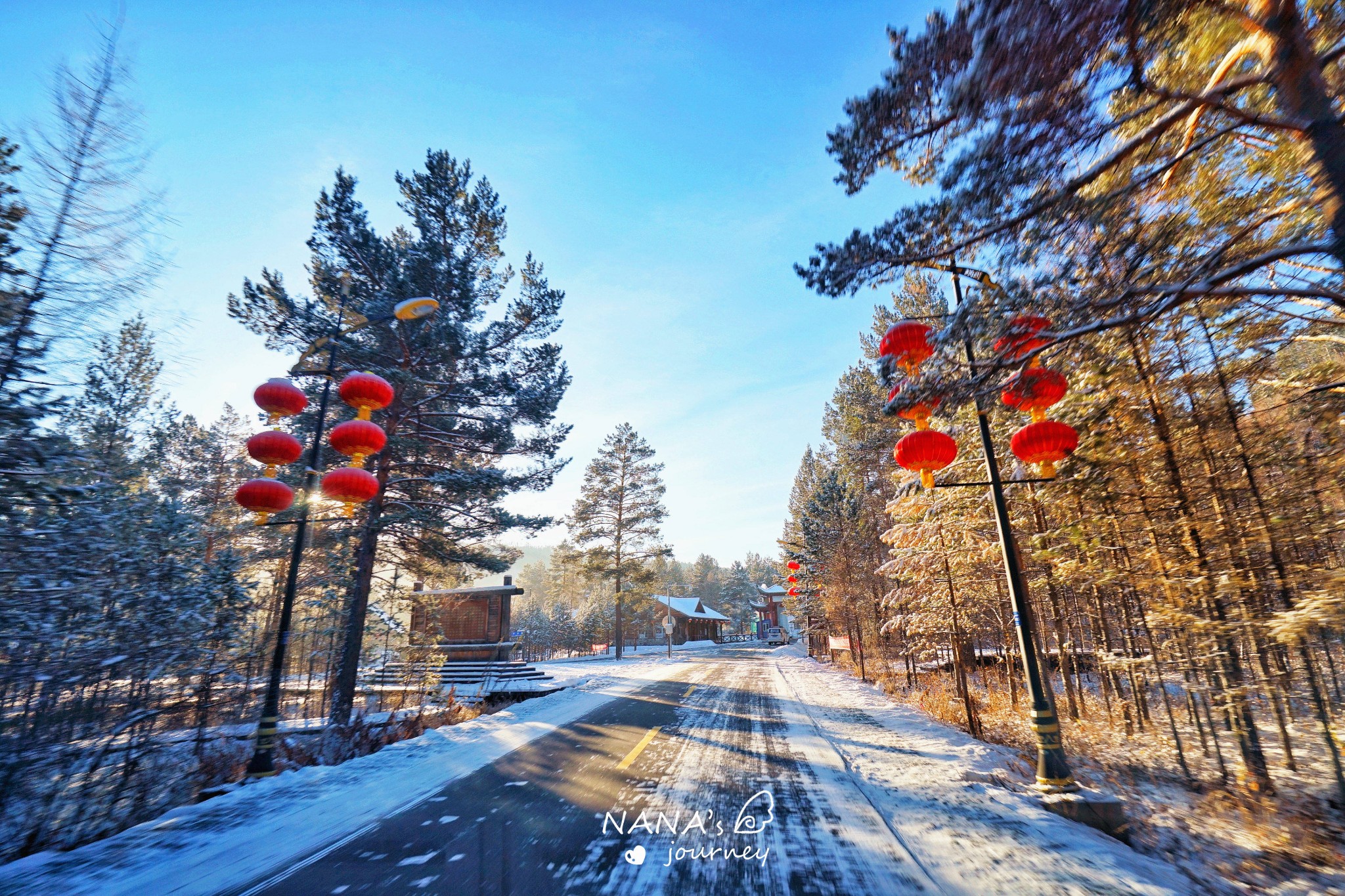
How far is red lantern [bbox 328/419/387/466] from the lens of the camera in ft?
20.8

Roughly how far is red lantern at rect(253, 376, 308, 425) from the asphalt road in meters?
5.24

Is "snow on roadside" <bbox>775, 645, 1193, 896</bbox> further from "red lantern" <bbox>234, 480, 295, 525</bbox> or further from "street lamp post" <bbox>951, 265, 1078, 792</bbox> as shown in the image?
"red lantern" <bbox>234, 480, 295, 525</bbox>

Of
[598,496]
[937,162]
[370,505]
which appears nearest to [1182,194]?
[937,162]

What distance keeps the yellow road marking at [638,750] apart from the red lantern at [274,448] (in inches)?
241

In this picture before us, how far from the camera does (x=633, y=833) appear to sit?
4684 millimetres

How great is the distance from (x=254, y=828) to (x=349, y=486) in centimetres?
364

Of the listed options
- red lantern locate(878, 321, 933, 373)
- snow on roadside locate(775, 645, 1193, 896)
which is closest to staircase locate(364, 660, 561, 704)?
snow on roadside locate(775, 645, 1193, 896)

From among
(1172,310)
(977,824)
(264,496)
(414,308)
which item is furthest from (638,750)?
(1172,310)

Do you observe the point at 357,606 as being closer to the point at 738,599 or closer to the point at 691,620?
the point at 691,620

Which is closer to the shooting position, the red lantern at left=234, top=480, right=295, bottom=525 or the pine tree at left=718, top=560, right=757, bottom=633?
the red lantern at left=234, top=480, right=295, bottom=525

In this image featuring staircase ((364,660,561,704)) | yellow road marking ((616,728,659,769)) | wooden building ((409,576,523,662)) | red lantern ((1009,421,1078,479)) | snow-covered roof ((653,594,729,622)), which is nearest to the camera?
red lantern ((1009,421,1078,479))

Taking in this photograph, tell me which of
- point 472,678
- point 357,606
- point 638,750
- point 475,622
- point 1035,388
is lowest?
point 472,678

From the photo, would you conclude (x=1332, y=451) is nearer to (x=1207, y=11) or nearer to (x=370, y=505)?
(x=1207, y=11)

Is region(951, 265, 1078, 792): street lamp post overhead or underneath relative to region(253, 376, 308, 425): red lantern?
underneath
